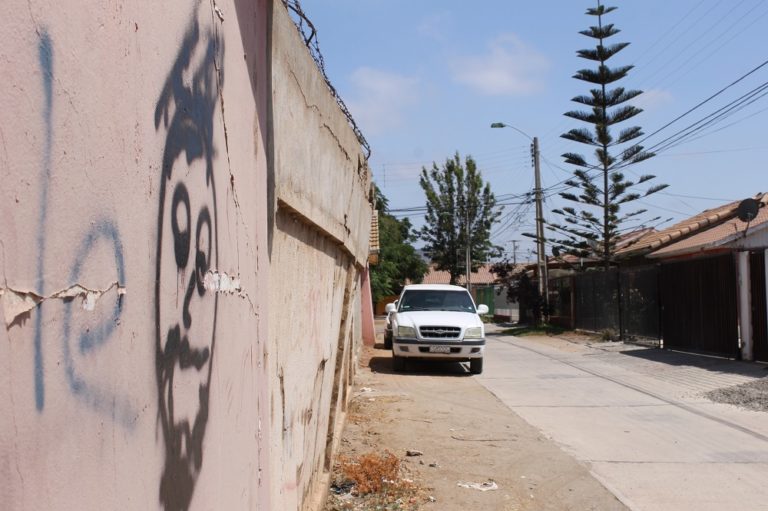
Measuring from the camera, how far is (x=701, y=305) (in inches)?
669

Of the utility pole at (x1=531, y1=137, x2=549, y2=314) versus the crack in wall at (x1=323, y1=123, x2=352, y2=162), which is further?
the utility pole at (x1=531, y1=137, x2=549, y2=314)

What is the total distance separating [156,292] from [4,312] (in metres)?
0.78

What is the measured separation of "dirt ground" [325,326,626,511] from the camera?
5902 millimetres

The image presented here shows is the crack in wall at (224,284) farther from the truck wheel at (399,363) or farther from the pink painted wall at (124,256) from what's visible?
the truck wheel at (399,363)

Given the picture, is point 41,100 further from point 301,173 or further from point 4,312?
point 301,173

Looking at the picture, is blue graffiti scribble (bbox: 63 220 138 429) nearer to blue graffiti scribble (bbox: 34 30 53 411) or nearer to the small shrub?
blue graffiti scribble (bbox: 34 30 53 411)

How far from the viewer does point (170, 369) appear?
216 cm

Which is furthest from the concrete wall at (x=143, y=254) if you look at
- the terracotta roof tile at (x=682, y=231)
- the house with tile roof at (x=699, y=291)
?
the terracotta roof tile at (x=682, y=231)

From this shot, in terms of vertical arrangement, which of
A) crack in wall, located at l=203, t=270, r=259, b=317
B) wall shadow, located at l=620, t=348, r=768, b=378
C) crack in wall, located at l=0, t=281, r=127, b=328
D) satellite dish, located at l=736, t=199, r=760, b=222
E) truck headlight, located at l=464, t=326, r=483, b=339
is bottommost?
wall shadow, located at l=620, t=348, r=768, b=378

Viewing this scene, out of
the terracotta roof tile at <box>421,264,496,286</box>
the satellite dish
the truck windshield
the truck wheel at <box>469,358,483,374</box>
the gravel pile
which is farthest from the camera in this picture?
the terracotta roof tile at <box>421,264,496,286</box>

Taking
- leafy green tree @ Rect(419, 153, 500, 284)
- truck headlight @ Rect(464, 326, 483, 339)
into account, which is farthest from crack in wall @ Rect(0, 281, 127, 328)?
leafy green tree @ Rect(419, 153, 500, 284)

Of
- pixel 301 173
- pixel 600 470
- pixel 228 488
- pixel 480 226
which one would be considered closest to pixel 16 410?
pixel 228 488

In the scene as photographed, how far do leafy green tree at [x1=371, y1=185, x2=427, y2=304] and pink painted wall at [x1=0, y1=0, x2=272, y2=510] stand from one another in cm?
3688

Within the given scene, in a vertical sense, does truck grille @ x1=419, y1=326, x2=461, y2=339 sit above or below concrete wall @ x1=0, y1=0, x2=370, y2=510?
below
